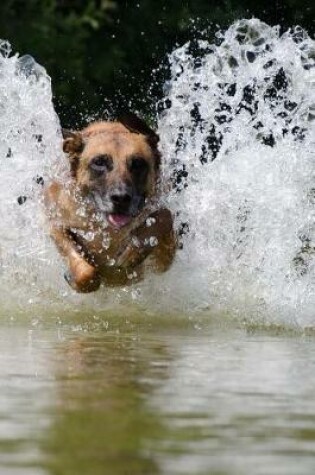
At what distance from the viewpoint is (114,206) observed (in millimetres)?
8656

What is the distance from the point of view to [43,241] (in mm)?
9109

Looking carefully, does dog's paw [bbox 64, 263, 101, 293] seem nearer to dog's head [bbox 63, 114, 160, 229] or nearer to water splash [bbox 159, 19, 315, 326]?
dog's head [bbox 63, 114, 160, 229]

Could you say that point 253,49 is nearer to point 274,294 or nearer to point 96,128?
point 96,128

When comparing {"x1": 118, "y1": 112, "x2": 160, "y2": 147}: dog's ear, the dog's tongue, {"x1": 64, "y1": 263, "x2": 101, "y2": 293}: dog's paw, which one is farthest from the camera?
{"x1": 118, "y1": 112, "x2": 160, "y2": 147}: dog's ear

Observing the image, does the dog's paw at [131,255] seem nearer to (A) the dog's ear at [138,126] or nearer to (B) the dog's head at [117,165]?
(B) the dog's head at [117,165]

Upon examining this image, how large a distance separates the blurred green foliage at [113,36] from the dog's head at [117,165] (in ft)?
31.2

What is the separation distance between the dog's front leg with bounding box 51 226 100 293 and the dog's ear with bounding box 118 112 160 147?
31.4 inches

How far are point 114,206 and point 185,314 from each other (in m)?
0.78

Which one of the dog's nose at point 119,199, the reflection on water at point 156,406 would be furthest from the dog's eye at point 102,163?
the reflection on water at point 156,406

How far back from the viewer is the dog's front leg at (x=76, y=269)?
832 cm

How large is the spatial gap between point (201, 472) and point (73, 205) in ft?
17.6

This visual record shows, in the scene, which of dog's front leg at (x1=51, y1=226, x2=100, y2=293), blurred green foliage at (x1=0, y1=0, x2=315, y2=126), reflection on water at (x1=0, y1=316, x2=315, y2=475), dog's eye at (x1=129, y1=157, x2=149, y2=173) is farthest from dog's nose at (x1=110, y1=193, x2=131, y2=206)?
blurred green foliage at (x1=0, y1=0, x2=315, y2=126)

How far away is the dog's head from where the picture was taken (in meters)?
8.72

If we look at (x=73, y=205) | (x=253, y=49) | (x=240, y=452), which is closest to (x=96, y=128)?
(x=73, y=205)
